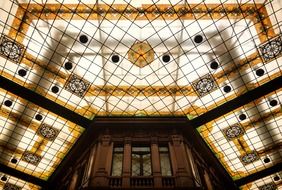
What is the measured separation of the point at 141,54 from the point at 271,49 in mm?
6042

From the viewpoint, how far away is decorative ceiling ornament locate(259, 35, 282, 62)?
12.4 m

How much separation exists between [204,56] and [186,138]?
5.21 metres

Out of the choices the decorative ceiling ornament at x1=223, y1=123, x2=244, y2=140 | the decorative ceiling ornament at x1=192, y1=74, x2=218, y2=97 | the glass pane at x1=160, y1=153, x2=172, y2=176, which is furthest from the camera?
the decorative ceiling ornament at x1=223, y1=123, x2=244, y2=140

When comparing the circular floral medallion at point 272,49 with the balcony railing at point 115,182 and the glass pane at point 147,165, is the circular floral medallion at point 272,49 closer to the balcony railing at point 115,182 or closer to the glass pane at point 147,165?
the glass pane at point 147,165

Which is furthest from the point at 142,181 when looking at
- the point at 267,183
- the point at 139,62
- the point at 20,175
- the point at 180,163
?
the point at 267,183

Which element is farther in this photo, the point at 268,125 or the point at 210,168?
→ the point at 210,168

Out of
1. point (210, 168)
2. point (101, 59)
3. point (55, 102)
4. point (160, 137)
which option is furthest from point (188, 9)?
point (210, 168)

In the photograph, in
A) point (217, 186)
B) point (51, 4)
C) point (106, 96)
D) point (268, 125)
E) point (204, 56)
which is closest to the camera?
point (51, 4)

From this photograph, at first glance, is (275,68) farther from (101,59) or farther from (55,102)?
(55,102)

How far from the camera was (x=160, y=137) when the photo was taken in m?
15.0

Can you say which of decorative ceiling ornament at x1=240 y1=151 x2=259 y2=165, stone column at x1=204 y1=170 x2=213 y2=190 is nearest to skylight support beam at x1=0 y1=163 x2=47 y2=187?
stone column at x1=204 y1=170 x2=213 y2=190

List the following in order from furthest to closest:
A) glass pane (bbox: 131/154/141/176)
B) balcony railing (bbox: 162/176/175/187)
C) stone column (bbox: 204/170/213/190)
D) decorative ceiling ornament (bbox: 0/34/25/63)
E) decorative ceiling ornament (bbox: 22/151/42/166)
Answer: decorative ceiling ornament (bbox: 22/151/42/166) → stone column (bbox: 204/170/213/190) → glass pane (bbox: 131/154/141/176) → decorative ceiling ornament (bbox: 0/34/25/63) → balcony railing (bbox: 162/176/175/187)

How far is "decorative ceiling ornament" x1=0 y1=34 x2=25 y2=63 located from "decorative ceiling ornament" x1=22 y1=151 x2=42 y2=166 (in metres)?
6.54

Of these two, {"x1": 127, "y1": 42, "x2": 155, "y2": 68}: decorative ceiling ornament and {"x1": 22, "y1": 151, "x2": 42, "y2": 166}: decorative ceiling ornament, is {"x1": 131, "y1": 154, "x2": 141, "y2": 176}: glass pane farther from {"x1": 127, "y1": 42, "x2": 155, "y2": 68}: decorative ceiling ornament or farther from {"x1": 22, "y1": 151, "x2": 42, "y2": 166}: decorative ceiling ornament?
{"x1": 22, "y1": 151, "x2": 42, "y2": 166}: decorative ceiling ornament
